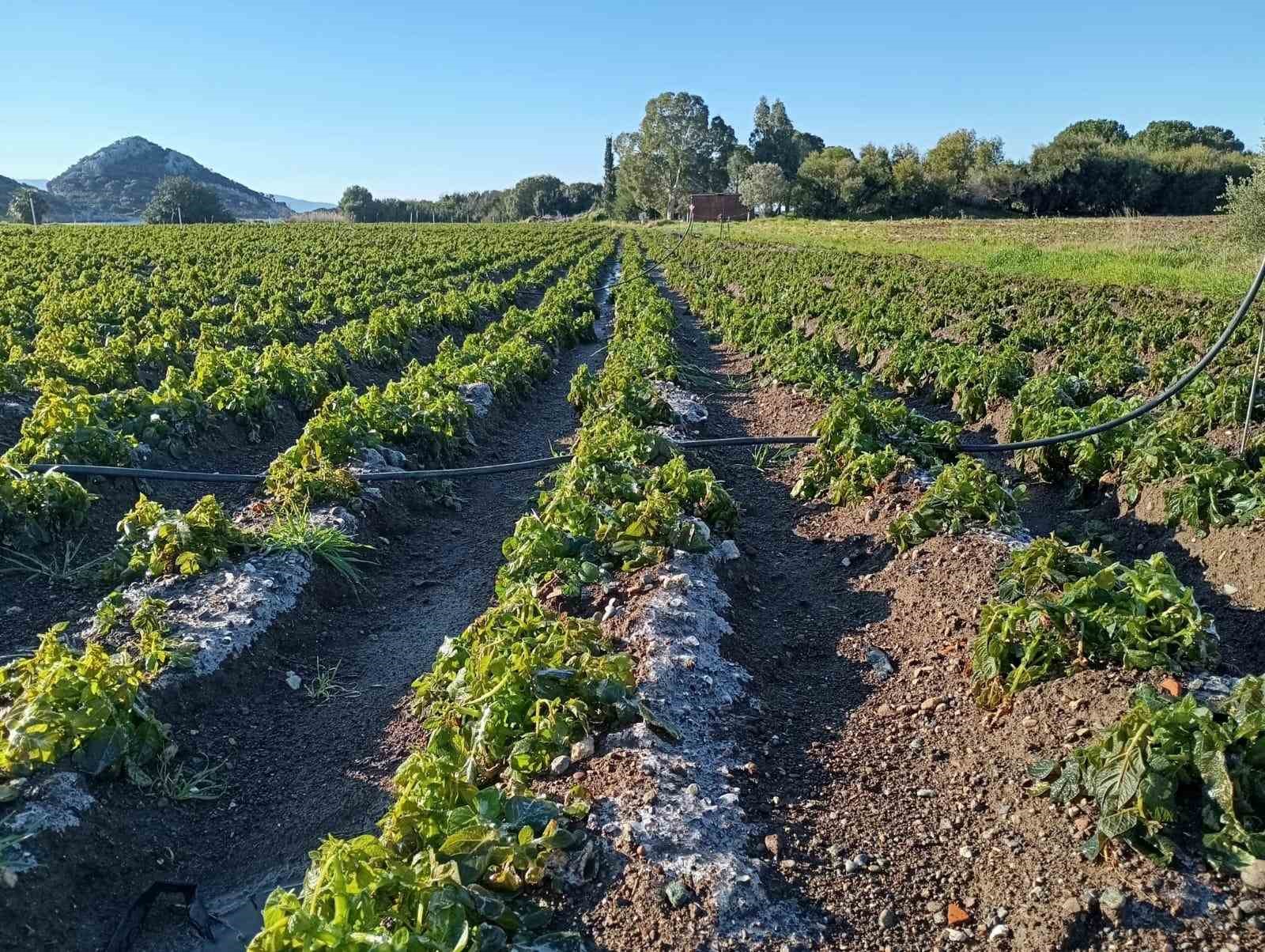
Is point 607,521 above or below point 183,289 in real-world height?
below

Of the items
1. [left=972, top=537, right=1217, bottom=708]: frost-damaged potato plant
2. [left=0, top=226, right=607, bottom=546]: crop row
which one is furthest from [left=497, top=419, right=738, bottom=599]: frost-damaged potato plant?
[left=0, top=226, right=607, bottom=546]: crop row

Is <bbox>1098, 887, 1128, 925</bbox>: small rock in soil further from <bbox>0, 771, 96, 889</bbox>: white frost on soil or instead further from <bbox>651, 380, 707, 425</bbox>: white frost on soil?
<bbox>651, 380, 707, 425</bbox>: white frost on soil

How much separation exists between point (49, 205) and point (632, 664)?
4999 inches

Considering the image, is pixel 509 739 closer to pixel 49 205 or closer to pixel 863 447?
pixel 863 447

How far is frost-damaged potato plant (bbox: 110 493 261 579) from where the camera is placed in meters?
6.09

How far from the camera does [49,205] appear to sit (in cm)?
10400

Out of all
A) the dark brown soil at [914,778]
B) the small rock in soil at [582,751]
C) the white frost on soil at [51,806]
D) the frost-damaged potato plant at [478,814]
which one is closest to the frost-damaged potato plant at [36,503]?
the white frost on soil at [51,806]

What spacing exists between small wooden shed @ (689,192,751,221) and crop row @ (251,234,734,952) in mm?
72407

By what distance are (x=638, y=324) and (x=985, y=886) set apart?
13949 millimetres

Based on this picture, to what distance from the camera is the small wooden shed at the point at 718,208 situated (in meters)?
77.6

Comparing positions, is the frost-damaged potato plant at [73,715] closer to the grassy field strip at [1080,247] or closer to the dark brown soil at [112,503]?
the dark brown soil at [112,503]

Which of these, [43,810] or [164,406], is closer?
[43,810]

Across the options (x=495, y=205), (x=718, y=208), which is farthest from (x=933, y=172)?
(x=495, y=205)

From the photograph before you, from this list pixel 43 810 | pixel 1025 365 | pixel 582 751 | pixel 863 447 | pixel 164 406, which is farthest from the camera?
pixel 1025 365
